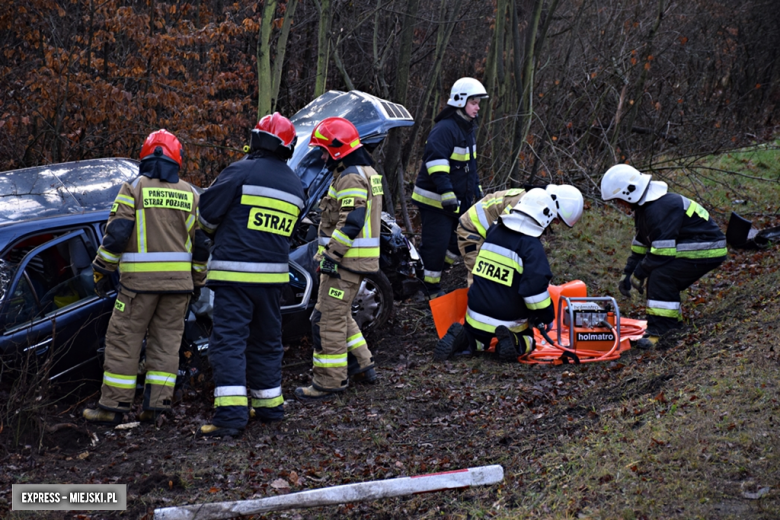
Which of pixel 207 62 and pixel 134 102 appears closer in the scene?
pixel 134 102

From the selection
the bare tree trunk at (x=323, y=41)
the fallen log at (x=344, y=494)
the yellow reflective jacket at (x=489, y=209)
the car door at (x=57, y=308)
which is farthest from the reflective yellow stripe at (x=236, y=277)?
the bare tree trunk at (x=323, y=41)

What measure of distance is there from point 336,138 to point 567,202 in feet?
7.12

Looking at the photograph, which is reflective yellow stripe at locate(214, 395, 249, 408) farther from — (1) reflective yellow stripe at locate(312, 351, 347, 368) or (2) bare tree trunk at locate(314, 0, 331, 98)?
(2) bare tree trunk at locate(314, 0, 331, 98)

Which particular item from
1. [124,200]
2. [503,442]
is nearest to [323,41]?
[124,200]

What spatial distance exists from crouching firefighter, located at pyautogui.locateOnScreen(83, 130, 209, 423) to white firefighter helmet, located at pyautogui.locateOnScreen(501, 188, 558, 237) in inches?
106

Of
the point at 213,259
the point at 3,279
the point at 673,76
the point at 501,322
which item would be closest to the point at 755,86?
the point at 673,76

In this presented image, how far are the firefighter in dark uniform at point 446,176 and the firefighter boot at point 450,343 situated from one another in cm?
136

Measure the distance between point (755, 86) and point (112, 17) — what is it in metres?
13.4

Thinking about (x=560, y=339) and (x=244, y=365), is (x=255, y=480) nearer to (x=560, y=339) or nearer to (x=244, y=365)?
(x=244, y=365)

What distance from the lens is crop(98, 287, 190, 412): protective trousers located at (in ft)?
15.9

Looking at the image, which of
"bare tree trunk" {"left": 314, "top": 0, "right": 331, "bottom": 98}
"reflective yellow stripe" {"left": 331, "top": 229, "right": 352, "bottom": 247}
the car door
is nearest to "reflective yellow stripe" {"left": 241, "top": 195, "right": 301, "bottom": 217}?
"reflective yellow stripe" {"left": 331, "top": 229, "right": 352, "bottom": 247}

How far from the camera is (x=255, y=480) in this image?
416 cm

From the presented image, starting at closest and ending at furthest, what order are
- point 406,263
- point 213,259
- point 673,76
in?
point 213,259 < point 406,263 < point 673,76

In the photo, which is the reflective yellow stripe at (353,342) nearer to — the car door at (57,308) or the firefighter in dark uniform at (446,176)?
the car door at (57,308)
